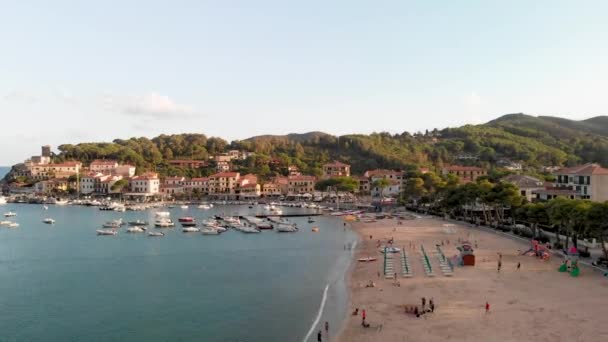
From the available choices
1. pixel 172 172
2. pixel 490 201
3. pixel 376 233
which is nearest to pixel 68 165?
pixel 172 172

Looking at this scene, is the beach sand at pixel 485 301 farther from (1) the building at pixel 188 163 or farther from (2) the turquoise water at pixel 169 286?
(1) the building at pixel 188 163

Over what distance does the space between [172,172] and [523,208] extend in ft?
324

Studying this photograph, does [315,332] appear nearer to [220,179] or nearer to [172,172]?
[220,179]

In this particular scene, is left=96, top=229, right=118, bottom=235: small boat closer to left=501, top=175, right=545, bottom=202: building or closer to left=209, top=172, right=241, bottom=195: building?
left=501, top=175, right=545, bottom=202: building

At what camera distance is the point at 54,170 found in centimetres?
12762

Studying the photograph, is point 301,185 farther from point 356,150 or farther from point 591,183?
point 591,183

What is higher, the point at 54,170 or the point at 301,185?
the point at 54,170

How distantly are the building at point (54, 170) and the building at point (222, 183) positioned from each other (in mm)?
36973

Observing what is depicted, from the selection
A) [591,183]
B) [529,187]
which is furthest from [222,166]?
[591,183]

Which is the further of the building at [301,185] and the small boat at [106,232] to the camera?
the building at [301,185]

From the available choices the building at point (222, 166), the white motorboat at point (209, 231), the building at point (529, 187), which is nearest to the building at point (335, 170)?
the building at point (222, 166)

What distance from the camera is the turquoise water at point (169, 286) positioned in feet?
77.7

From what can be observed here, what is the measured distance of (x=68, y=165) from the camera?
129625 millimetres

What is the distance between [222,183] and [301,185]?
17953 millimetres
